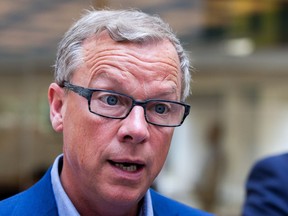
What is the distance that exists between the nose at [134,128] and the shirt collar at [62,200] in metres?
0.29

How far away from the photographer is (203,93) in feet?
39.4

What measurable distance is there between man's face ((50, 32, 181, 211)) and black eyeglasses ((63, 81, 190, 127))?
0.05ft

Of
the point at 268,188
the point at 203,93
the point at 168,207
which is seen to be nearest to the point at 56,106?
the point at 168,207

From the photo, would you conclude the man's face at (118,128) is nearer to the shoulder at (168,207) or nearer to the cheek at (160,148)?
the cheek at (160,148)

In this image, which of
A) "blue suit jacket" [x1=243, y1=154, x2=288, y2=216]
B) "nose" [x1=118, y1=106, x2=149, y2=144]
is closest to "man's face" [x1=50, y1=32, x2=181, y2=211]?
"nose" [x1=118, y1=106, x2=149, y2=144]

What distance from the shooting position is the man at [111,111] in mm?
2160

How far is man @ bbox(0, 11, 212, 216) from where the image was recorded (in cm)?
216

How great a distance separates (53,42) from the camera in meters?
9.22

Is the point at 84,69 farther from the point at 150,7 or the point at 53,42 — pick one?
the point at 53,42

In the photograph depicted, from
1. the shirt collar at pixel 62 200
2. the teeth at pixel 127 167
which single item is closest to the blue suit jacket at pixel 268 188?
the shirt collar at pixel 62 200

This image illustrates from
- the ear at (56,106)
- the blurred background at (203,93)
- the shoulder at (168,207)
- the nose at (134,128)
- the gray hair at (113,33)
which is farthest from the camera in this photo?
the blurred background at (203,93)

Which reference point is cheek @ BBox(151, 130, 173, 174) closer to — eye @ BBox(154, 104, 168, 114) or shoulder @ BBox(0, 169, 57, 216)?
eye @ BBox(154, 104, 168, 114)

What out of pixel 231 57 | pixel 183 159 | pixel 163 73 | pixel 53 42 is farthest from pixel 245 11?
pixel 163 73

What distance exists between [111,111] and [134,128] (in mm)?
96
